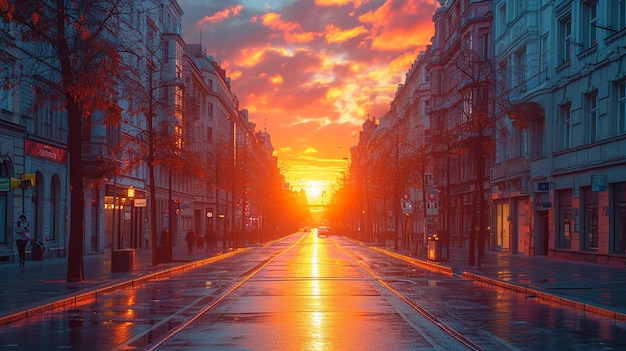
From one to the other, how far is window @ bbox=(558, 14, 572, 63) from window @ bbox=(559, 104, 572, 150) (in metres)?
2.37

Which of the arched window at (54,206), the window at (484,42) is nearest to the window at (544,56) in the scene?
the window at (484,42)

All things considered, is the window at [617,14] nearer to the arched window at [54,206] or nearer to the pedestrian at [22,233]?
the pedestrian at [22,233]

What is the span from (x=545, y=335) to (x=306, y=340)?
3.94 metres

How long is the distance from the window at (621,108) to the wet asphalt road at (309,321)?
13.1 metres

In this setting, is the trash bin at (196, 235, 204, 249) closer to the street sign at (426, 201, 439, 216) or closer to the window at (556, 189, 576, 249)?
the street sign at (426, 201, 439, 216)

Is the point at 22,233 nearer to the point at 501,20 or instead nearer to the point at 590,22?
the point at 590,22

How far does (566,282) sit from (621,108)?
40.0ft

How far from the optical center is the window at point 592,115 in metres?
35.1

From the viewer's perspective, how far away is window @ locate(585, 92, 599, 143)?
35.1 m

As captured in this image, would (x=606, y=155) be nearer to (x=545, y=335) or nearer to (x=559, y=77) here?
(x=559, y=77)

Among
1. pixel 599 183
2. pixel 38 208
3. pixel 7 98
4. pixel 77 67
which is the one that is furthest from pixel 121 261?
pixel 599 183

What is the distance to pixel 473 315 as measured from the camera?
51.1 feet

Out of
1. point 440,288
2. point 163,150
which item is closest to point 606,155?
point 440,288

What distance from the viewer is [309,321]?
1426 centimetres
